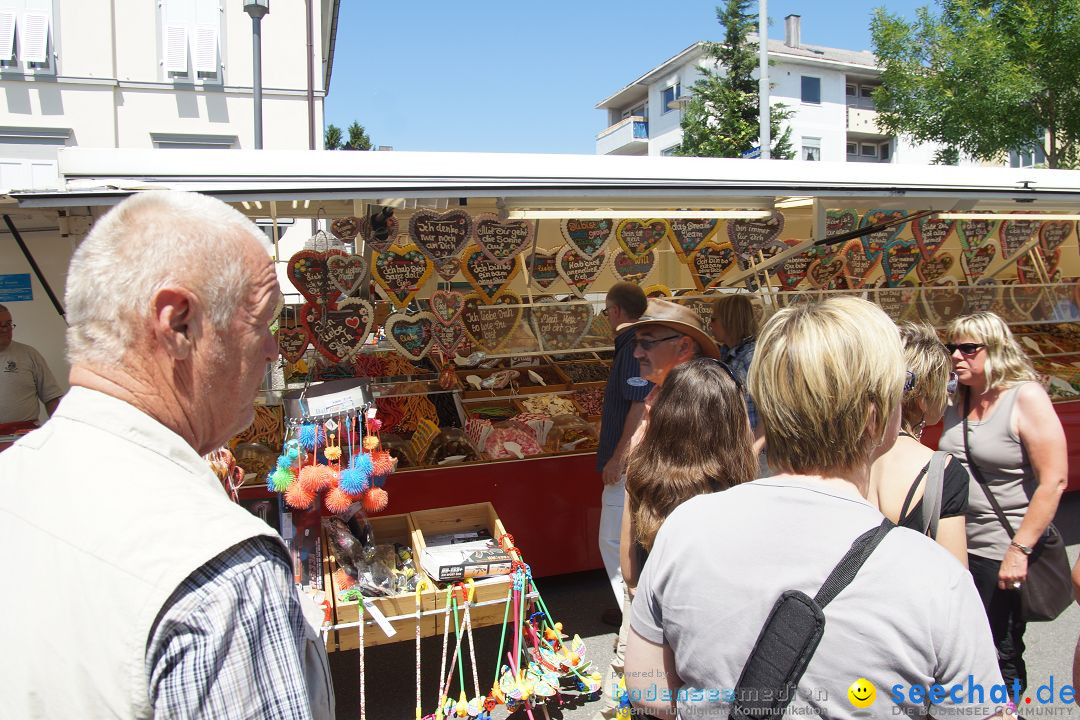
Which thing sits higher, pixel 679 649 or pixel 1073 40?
pixel 1073 40

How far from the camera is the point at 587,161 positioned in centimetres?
326

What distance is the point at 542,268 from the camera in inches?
206

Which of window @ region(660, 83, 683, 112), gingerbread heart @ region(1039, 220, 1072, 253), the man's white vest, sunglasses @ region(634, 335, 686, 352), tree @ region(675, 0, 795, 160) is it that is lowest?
the man's white vest

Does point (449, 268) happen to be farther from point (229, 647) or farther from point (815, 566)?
point (229, 647)

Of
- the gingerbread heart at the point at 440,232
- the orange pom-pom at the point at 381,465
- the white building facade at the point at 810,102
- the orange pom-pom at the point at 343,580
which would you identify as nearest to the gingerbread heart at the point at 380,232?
the gingerbread heart at the point at 440,232

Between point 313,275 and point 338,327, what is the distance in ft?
1.15

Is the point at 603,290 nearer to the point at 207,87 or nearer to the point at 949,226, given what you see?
the point at 949,226

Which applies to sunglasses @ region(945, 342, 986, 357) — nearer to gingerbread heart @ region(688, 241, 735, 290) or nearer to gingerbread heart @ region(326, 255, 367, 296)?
gingerbread heart @ region(688, 241, 735, 290)

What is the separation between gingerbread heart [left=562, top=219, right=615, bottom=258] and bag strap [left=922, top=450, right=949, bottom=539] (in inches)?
127

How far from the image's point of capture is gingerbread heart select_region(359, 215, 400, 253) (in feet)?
13.3

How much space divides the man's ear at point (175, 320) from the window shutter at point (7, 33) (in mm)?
15518

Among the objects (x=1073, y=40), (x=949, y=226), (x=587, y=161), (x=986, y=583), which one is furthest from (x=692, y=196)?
(x=1073, y=40)

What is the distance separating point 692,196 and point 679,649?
8.26 feet

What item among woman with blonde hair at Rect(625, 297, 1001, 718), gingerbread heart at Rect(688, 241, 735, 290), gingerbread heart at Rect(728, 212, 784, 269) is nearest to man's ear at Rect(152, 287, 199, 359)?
woman with blonde hair at Rect(625, 297, 1001, 718)
